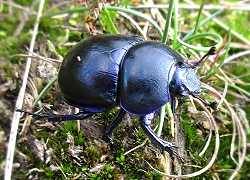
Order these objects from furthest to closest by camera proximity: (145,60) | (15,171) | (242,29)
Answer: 1. (242,29)
2. (15,171)
3. (145,60)

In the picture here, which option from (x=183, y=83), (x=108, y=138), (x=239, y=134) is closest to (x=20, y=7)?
(x=108, y=138)

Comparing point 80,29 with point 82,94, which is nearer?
point 82,94

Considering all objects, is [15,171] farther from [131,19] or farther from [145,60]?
[131,19]

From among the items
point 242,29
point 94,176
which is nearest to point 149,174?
point 94,176

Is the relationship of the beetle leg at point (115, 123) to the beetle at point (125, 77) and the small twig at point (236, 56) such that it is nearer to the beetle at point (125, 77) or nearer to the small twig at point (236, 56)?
the beetle at point (125, 77)

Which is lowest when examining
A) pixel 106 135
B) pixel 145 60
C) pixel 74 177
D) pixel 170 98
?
pixel 74 177

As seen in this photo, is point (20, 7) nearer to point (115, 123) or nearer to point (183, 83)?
point (115, 123)

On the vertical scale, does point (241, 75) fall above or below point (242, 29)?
below

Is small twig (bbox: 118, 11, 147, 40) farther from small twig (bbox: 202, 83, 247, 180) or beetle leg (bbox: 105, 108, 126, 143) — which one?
beetle leg (bbox: 105, 108, 126, 143)
